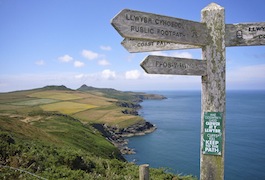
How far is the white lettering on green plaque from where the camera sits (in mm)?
4379

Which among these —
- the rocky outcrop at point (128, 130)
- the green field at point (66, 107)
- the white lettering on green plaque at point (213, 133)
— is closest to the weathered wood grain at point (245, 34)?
the white lettering on green plaque at point (213, 133)

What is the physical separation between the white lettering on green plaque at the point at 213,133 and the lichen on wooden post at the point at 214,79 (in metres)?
0.05

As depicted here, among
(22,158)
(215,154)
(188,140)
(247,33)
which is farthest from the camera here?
(188,140)

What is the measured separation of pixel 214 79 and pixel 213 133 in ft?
3.11

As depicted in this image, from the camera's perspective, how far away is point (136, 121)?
9581cm

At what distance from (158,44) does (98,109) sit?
117m

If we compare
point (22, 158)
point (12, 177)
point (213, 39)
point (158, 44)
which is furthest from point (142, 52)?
point (22, 158)

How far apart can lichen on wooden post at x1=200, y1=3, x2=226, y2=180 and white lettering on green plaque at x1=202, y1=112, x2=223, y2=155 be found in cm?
5

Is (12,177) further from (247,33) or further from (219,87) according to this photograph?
(247,33)

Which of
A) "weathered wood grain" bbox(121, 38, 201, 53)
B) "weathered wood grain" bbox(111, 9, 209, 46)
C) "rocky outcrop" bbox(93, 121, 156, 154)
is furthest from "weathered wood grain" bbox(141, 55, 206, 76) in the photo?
"rocky outcrop" bbox(93, 121, 156, 154)

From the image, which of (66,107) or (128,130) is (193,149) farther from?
(66,107)

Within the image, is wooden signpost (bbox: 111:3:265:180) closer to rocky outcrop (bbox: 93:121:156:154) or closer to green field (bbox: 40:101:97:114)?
rocky outcrop (bbox: 93:121:156:154)

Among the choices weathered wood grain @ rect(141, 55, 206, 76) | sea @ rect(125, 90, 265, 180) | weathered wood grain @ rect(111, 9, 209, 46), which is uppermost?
weathered wood grain @ rect(111, 9, 209, 46)

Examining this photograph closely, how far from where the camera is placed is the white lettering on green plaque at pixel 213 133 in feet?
14.4
